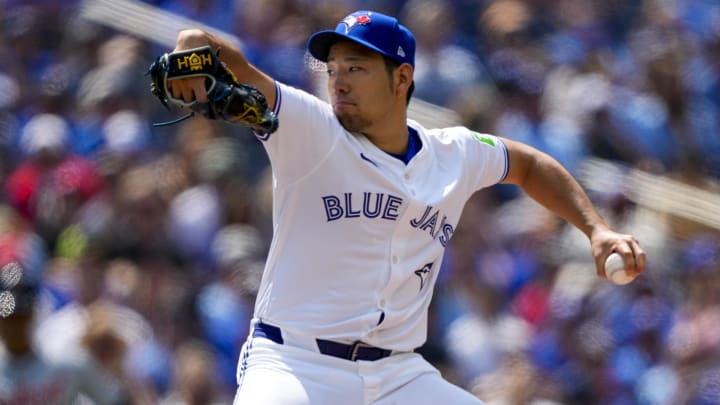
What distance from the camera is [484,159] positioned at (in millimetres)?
3959

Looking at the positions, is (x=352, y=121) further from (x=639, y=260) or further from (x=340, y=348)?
(x=639, y=260)

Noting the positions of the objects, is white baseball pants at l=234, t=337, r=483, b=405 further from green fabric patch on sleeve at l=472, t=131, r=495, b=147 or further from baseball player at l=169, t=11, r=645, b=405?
green fabric patch on sleeve at l=472, t=131, r=495, b=147

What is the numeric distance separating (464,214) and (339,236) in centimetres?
242

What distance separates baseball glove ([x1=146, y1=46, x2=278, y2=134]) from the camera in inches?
117

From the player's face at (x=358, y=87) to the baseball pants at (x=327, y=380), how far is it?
72cm

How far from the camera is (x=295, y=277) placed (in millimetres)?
3477

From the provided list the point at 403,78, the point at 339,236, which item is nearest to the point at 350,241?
the point at 339,236

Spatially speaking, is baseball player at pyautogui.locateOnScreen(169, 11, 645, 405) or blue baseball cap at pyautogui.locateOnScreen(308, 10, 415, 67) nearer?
baseball player at pyautogui.locateOnScreen(169, 11, 645, 405)

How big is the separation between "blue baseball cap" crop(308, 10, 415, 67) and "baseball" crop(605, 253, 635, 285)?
2.99 feet

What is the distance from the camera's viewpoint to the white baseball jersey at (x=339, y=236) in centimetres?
342

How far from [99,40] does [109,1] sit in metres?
0.31

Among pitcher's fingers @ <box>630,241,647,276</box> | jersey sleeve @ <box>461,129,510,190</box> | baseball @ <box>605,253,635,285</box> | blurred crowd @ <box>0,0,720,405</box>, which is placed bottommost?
blurred crowd @ <box>0,0,720,405</box>

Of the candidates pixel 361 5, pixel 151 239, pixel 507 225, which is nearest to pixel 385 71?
pixel 507 225

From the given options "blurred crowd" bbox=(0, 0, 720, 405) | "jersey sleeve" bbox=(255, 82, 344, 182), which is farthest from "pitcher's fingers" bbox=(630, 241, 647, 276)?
"blurred crowd" bbox=(0, 0, 720, 405)
